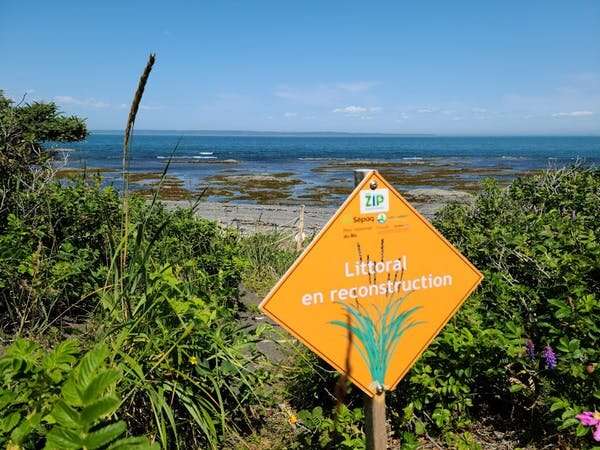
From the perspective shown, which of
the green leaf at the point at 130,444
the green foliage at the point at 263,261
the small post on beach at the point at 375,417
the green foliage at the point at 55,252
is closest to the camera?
the green leaf at the point at 130,444

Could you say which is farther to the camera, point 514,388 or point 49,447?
point 514,388

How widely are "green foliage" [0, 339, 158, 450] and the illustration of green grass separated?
98 centimetres

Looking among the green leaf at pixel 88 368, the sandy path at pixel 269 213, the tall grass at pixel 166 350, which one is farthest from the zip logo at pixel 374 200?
the sandy path at pixel 269 213

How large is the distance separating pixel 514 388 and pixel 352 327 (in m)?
1.30

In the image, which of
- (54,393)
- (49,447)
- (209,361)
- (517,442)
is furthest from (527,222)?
(49,447)

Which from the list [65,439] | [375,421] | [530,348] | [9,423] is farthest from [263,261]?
[65,439]

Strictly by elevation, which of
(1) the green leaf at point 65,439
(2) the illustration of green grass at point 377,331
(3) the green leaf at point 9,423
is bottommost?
(3) the green leaf at point 9,423

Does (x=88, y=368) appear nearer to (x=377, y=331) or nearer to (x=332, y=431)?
(x=377, y=331)

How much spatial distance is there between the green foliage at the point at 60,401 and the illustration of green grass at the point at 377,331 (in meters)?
0.98

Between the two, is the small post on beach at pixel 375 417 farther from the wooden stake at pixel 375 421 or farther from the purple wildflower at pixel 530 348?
the purple wildflower at pixel 530 348

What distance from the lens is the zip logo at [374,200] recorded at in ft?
7.44

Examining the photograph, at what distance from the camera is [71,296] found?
502cm

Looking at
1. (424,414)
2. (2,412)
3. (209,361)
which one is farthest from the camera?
(424,414)

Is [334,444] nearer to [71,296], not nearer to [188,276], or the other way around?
[188,276]
